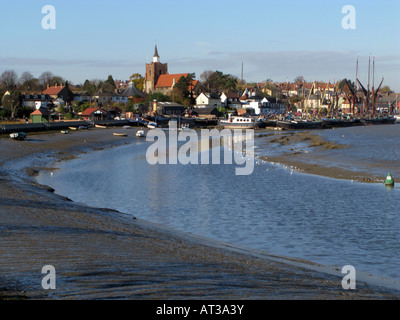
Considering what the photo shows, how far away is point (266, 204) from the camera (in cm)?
2573

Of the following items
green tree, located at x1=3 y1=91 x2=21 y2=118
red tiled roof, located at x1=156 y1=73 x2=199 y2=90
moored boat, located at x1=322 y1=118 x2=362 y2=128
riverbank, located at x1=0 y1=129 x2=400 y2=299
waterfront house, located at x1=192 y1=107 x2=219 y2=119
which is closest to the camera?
riverbank, located at x1=0 y1=129 x2=400 y2=299

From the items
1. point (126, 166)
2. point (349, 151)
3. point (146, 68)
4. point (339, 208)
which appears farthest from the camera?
point (146, 68)

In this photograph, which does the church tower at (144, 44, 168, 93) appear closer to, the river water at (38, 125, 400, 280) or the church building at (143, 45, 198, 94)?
the church building at (143, 45, 198, 94)

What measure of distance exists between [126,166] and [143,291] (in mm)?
36377

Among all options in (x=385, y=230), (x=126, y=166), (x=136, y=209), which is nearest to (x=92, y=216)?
(x=136, y=209)

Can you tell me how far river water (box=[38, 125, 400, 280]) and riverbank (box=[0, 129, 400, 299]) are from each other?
2.02 m

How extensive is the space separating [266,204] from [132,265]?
14.6 m

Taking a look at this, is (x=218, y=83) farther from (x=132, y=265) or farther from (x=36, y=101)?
(x=132, y=265)

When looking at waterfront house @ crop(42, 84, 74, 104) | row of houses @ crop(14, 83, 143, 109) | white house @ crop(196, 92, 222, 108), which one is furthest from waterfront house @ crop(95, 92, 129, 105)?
white house @ crop(196, 92, 222, 108)

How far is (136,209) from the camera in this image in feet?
80.7

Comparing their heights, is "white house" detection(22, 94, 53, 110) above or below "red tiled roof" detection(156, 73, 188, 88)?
below

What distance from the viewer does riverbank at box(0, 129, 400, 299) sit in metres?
9.99
